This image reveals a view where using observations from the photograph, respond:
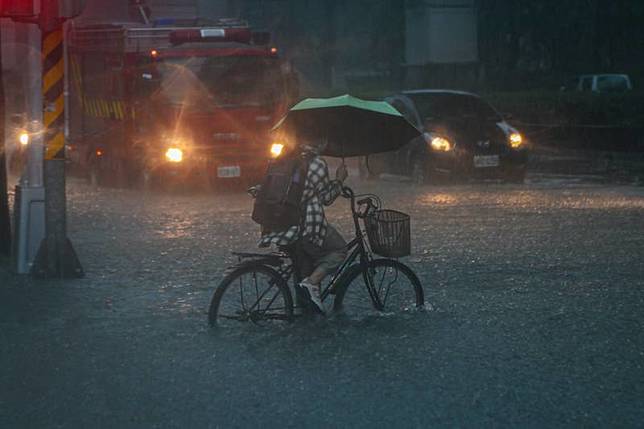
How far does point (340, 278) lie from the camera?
9.38m

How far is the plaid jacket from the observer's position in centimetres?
897

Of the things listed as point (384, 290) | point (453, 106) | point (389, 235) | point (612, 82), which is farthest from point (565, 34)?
point (389, 235)

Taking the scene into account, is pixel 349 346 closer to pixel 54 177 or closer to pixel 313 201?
pixel 313 201

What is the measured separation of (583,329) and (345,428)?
3.24m

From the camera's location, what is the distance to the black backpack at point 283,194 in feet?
29.1

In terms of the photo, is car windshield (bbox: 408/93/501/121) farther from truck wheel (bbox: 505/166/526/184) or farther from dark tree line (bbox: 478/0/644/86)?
dark tree line (bbox: 478/0/644/86)

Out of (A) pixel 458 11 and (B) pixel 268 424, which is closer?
(B) pixel 268 424

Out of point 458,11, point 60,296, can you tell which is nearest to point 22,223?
point 60,296

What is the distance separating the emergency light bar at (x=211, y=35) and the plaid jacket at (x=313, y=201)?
40.5 feet

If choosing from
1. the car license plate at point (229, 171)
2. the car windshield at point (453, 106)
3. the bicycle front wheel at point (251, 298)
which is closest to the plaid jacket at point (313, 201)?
the bicycle front wheel at point (251, 298)

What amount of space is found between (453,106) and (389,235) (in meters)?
14.4

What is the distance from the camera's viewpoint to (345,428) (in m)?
6.38

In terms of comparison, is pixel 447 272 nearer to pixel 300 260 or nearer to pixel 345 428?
pixel 300 260

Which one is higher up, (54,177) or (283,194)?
(54,177)
